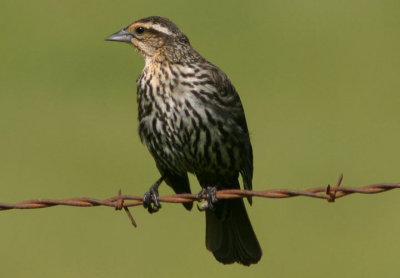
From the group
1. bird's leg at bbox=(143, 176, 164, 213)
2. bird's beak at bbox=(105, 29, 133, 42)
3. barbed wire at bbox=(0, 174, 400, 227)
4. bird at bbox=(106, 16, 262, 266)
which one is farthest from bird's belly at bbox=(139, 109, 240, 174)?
barbed wire at bbox=(0, 174, 400, 227)

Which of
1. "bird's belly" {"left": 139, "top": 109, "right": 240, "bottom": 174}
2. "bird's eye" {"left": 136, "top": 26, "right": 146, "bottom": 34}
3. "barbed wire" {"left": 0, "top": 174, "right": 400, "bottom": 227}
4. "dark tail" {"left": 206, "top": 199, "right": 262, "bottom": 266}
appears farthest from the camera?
"bird's eye" {"left": 136, "top": 26, "right": 146, "bottom": 34}

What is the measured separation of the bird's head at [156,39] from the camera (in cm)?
830

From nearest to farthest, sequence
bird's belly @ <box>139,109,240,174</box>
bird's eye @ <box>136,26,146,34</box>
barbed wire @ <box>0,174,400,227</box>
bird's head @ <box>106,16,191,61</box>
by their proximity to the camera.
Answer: barbed wire @ <box>0,174,400,227</box> < bird's belly @ <box>139,109,240,174</box> < bird's head @ <box>106,16,191,61</box> < bird's eye @ <box>136,26,146,34</box>

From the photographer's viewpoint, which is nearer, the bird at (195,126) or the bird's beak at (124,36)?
the bird at (195,126)

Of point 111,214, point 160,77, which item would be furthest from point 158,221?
point 160,77

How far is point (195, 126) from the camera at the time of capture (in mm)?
7945

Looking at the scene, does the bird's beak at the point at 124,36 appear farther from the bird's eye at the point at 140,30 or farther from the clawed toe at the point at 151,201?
the clawed toe at the point at 151,201

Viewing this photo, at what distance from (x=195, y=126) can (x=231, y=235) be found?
29.0 inches

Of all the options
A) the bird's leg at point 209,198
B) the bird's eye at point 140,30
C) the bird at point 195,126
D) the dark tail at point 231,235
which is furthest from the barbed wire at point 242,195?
the bird's eye at point 140,30

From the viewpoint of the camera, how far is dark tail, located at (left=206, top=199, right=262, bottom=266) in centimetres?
809

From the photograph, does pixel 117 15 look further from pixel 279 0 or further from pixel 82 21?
pixel 279 0

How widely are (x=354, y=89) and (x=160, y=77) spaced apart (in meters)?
5.46

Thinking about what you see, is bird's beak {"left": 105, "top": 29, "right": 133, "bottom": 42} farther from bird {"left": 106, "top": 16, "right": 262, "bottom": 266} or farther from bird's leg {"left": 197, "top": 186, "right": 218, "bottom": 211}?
bird's leg {"left": 197, "top": 186, "right": 218, "bottom": 211}

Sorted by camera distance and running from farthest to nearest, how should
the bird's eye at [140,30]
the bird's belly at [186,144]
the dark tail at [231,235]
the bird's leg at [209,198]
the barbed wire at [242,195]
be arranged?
the bird's eye at [140,30] < the dark tail at [231,235] < the bird's belly at [186,144] < the bird's leg at [209,198] < the barbed wire at [242,195]
